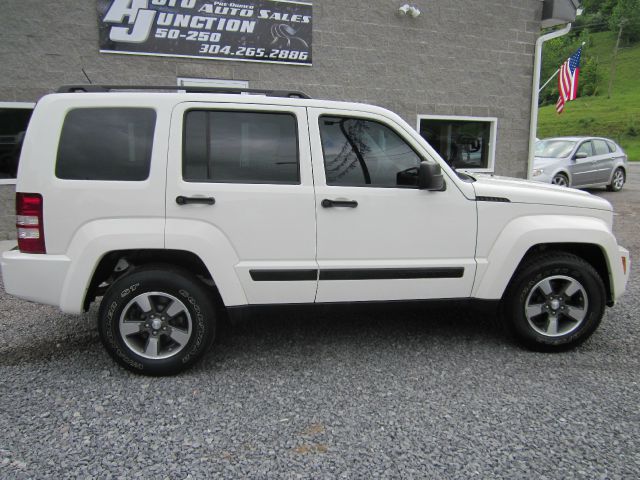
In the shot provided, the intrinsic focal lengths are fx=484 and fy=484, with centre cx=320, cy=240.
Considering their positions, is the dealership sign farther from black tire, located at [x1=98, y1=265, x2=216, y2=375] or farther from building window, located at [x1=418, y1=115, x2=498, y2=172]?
black tire, located at [x1=98, y1=265, x2=216, y2=375]

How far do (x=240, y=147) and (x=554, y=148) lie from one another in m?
11.5

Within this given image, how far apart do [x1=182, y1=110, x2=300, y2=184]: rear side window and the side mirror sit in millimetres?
851

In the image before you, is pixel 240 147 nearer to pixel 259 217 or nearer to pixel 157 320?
pixel 259 217

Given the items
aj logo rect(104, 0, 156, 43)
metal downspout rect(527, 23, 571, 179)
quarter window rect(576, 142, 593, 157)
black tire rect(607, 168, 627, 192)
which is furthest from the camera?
black tire rect(607, 168, 627, 192)

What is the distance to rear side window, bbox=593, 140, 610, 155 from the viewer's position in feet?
42.8

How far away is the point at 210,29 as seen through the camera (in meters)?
7.55

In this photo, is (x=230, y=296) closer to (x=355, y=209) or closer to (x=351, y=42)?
(x=355, y=209)

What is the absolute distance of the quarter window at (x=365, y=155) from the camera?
342 centimetres

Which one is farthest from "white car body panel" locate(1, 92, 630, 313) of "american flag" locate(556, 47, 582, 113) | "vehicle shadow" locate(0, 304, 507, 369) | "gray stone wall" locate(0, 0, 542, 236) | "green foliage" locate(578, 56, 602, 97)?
"green foliage" locate(578, 56, 602, 97)

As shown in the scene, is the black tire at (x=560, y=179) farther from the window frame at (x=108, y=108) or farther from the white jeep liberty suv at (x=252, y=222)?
the window frame at (x=108, y=108)

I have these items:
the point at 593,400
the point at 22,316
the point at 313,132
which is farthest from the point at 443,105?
the point at 22,316

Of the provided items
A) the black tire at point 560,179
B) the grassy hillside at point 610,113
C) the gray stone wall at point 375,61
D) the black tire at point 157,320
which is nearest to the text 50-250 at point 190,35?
the gray stone wall at point 375,61

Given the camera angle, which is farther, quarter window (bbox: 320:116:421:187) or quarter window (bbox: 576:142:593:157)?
quarter window (bbox: 576:142:593:157)

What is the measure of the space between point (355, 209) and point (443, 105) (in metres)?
6.45
